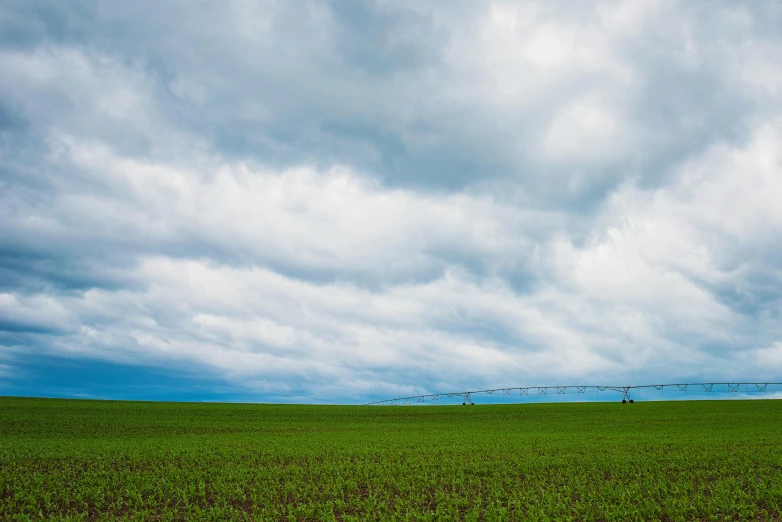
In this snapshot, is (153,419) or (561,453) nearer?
(561,453)

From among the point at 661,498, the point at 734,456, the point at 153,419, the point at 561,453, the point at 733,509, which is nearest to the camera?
the point at 733,509

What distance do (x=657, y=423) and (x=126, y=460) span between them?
1796 inches

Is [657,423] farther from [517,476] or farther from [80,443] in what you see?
[80,443]

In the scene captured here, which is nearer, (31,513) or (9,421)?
(31,513)

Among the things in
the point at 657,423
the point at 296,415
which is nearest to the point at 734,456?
the point at 657,423

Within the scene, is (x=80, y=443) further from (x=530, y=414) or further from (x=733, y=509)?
(x=530, y=414)

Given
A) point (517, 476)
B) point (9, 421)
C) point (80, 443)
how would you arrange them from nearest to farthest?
point (517, 476) → point (80, 443) → point (9, 421)

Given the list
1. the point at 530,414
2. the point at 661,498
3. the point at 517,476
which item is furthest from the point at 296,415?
the point at 661,498

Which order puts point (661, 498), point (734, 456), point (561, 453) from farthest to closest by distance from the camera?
point (561, 453), point (734, 456), point (661, 498)

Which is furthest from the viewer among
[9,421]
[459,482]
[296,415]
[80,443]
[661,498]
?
[296,415]

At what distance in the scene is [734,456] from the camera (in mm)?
24766

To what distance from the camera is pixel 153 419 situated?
5409 cm

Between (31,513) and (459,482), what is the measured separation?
14498mm

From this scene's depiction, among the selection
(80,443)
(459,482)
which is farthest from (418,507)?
(80,443)
